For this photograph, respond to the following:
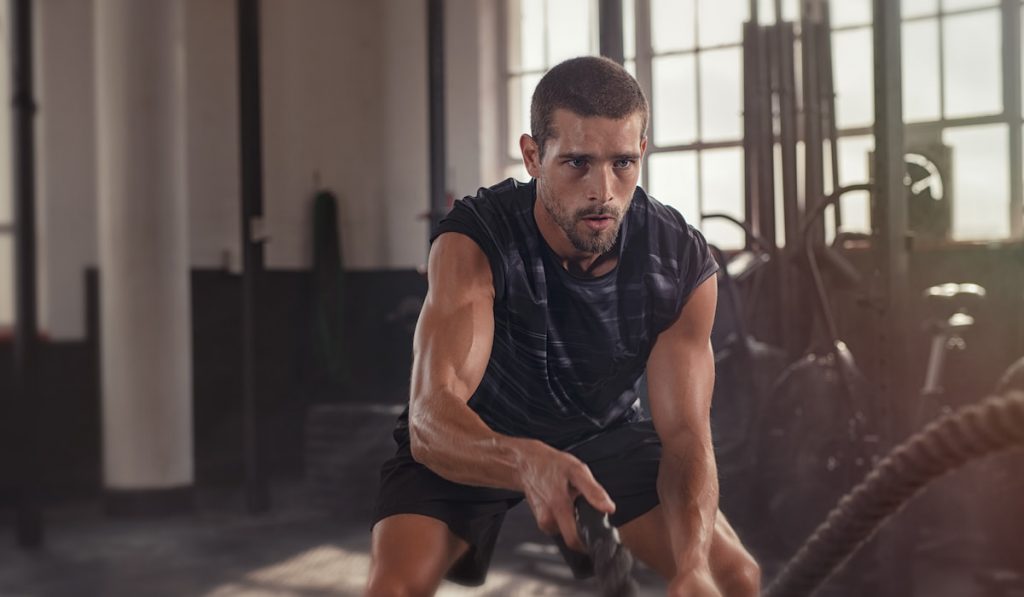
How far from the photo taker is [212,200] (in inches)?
255

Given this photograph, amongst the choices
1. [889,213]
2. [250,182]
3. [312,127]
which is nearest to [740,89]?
[250,182]

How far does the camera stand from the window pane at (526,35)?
6957 millimetres

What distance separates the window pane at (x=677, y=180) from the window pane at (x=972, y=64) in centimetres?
137

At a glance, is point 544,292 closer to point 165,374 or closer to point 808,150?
point 808,150

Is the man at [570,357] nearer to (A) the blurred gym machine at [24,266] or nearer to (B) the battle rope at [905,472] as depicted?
(B) the battle rope at [905,472]

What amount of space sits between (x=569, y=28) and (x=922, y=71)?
88.3 inches

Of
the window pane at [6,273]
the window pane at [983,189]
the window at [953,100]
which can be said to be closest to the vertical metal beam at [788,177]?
the window at [953,100]

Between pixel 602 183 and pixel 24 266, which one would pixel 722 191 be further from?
pixel 602 183

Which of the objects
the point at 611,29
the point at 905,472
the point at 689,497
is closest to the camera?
the point at 905,472

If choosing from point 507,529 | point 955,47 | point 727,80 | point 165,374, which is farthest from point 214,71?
point 955,47

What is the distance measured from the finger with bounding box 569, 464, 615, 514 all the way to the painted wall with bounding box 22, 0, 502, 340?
5.04 m

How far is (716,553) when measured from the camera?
1825mm

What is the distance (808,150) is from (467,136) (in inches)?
108

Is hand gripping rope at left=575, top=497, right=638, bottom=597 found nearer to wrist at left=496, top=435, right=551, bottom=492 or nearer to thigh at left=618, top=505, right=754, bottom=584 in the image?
wrist at left=496, top=435, right=551, bottom=492
